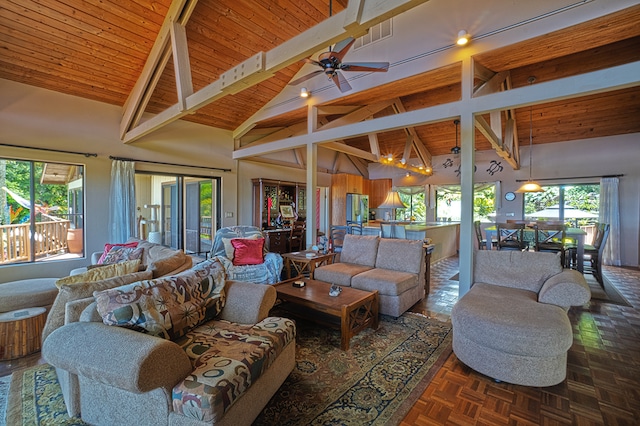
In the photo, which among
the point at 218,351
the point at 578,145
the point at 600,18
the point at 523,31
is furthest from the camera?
the point at 578,145

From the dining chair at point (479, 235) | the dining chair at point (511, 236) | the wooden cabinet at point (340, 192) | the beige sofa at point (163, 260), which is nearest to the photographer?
the beige sofa at point (163, 260)

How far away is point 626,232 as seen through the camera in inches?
257

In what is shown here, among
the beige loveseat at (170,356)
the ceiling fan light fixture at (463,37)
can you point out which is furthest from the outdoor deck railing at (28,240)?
the ceiling fan light fixture at (463,37)

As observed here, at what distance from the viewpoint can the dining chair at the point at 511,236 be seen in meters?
4.96

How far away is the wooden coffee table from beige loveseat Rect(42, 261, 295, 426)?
0.61 metres

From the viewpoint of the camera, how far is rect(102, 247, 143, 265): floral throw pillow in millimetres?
3168

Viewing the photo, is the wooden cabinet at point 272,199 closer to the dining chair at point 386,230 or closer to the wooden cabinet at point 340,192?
the wooden cabinet at point 340,192

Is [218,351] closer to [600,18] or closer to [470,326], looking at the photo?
[470,326]

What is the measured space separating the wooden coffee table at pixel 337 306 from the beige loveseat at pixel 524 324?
0.86 meters

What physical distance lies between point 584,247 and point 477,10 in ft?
13.9

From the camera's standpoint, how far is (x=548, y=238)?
4.94 meters

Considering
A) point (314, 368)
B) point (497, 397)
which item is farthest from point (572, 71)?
point (314, 368)

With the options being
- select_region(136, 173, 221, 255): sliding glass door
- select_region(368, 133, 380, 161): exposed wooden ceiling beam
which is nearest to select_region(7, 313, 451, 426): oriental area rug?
select_region(136, 173, 221, 255): sliding glass door

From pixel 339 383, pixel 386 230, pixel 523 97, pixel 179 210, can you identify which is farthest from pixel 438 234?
pixel 179 210
